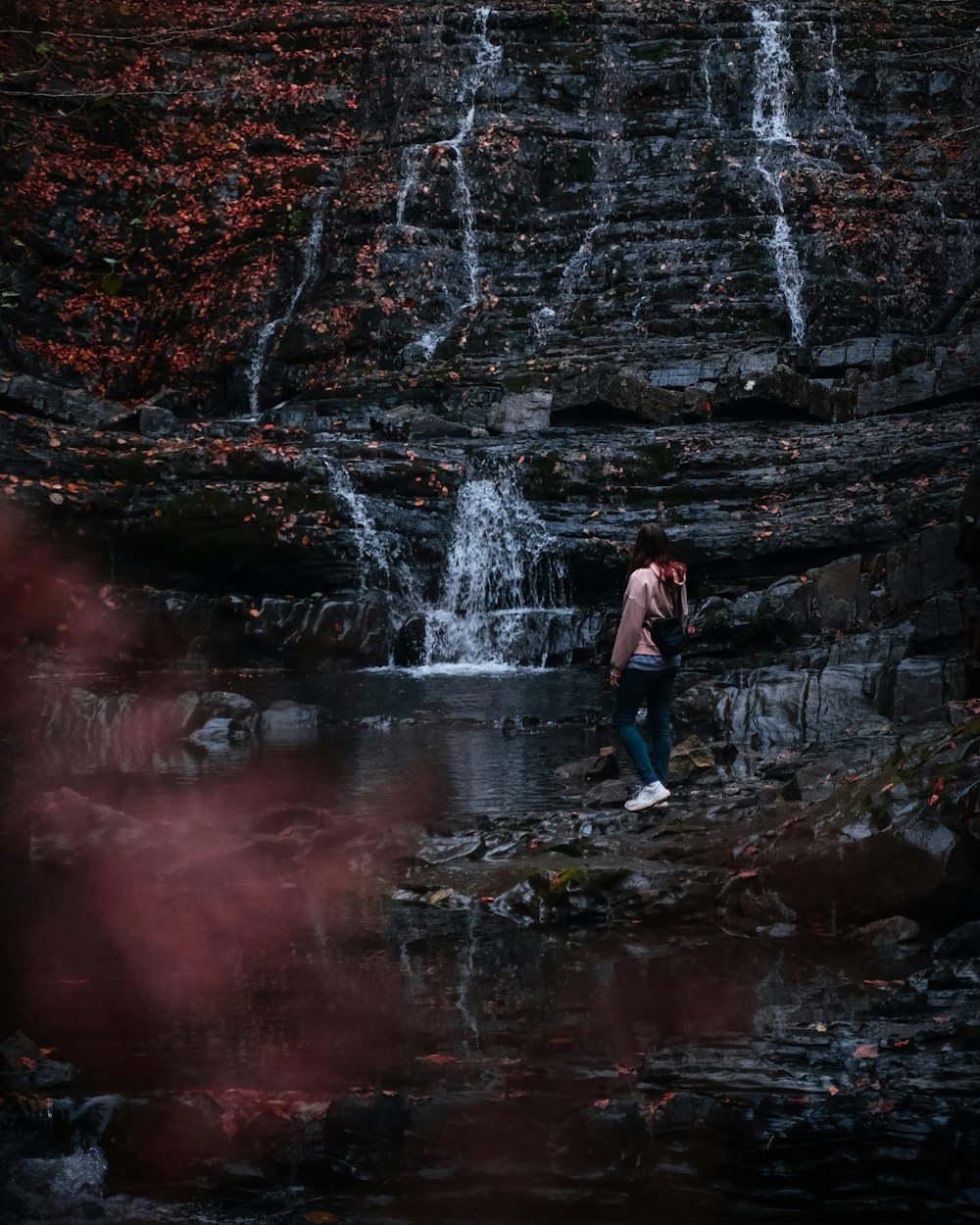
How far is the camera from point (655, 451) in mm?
16859

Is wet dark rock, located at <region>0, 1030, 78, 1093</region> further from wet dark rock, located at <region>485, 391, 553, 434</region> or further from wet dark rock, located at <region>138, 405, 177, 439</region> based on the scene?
wet dark rock, located at <region>485, 391, 553, 434</region>

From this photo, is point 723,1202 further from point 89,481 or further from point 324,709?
point 89,481

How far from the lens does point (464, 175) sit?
25.0 meters

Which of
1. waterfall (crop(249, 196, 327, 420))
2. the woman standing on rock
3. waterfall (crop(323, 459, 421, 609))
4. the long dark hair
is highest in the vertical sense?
waterfall (crop(249, 196, 327, 420))

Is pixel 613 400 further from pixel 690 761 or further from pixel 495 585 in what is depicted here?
pixel 690 761

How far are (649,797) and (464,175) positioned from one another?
66.7 ft

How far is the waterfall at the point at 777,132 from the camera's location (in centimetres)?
2239

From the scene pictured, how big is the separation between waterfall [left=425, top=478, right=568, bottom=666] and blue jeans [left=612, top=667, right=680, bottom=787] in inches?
294

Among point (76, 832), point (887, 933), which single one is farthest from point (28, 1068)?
point (76, 832)

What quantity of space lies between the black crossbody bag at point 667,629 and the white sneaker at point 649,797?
0.81m

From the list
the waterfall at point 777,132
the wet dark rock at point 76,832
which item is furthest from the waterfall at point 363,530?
the waterfall at point 777,132

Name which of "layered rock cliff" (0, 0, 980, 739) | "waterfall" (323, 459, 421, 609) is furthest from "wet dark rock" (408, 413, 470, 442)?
"waterfall" (323, 459, 421, 609)

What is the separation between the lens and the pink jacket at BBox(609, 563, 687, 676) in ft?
24.0

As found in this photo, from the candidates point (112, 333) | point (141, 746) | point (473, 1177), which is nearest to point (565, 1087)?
point (473, 1177)
